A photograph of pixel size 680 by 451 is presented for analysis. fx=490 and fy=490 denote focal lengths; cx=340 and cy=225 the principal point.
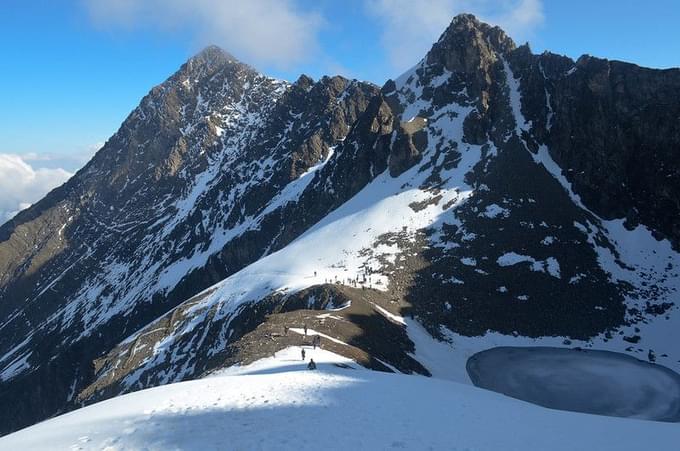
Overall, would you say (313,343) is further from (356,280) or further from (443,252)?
(443,252)

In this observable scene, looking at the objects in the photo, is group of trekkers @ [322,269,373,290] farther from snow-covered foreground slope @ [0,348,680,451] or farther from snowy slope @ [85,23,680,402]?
snow-covered foreground slope @ [0,348,680,451]

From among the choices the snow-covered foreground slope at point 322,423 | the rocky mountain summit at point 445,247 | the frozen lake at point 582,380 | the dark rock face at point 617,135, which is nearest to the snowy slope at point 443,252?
the rocky mountain summit at point 445,247

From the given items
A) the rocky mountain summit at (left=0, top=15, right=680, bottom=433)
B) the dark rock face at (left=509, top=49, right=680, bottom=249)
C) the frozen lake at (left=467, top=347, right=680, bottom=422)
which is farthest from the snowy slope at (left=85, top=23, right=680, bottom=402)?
the dark rock face at (left=509, top=49, right=680, bottom=249)

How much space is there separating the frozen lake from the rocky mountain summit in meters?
3.62

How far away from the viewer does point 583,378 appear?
4991 centimetres

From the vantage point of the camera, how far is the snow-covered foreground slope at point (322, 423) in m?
14.8

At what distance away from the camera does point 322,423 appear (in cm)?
1620

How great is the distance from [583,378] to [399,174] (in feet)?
205

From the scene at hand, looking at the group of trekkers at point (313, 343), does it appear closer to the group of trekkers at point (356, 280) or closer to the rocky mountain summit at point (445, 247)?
the rocky mountain summit at point (445, 247)

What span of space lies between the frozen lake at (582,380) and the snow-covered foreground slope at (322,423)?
2726cm

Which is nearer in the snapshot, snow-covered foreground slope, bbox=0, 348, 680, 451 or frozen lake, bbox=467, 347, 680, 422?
snow-covered foreground slope, bbox=0, 348, 680, 451

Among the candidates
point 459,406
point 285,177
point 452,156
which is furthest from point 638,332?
point 285,177

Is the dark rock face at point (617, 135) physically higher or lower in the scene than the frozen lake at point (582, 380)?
higher

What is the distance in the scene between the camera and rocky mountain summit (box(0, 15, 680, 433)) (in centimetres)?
6328
